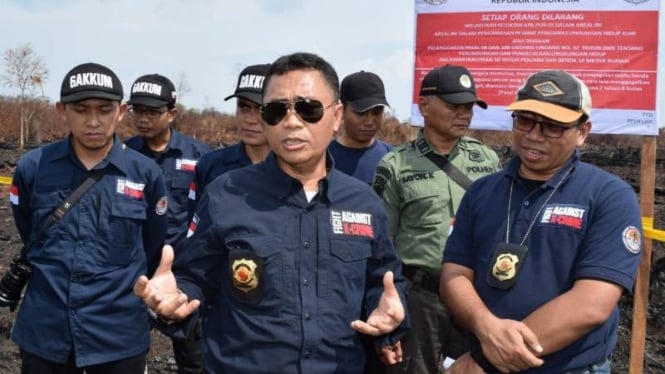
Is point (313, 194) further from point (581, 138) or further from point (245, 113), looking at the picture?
point (245, 113)

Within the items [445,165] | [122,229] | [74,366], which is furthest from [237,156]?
[74,366]

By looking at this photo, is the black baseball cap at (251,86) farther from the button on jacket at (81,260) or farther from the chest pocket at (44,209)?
the chest pocket at (44,209)

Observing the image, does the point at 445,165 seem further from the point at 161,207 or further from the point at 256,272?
the point at 256,272

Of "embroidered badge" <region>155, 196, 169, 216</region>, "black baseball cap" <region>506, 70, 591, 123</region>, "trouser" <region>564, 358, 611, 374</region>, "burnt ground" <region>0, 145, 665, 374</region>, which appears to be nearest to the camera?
"trouser" <region>564, 358, 611, 374</region>

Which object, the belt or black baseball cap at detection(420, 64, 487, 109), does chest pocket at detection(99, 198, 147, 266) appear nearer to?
the belt

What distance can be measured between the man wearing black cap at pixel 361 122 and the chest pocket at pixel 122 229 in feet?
5.02

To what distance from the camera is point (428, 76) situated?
3791 mm

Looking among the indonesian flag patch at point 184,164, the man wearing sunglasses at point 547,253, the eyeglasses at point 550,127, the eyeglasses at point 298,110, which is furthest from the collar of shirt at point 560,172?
the indonesian flag patch at point 184,164

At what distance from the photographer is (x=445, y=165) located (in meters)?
3.62

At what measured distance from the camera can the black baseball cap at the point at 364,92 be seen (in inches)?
167

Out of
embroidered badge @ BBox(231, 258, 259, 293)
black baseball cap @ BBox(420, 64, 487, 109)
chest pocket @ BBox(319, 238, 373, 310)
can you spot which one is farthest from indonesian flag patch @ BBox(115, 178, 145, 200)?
black baseball cap @ BBox(420, 64, 487, 109)

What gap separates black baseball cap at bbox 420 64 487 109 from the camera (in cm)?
362

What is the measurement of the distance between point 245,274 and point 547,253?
1.13m

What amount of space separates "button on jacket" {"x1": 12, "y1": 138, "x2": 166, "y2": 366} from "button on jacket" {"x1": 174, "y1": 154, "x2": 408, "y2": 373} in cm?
113
